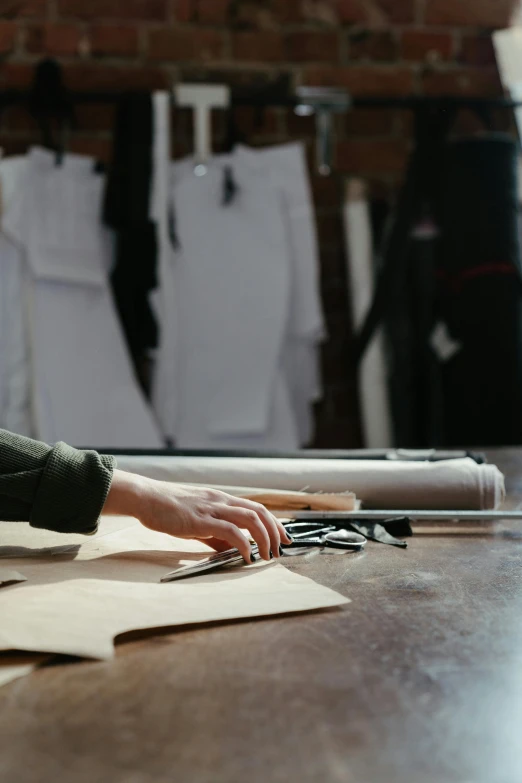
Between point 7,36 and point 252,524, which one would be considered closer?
point 252,524

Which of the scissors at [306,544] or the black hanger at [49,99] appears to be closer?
the scissors at [306,544]

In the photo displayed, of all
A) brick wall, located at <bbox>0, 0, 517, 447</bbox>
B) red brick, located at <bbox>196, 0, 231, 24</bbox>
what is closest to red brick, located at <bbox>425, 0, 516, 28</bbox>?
brick wall, located at <bbox>0, 0, 517, 447</bbox>

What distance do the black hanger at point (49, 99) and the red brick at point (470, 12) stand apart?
1.21m

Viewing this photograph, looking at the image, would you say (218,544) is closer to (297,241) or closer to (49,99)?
(297,241)

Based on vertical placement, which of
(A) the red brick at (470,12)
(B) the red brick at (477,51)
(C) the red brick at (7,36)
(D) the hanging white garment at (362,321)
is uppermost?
(A) the red brick at (470,12)

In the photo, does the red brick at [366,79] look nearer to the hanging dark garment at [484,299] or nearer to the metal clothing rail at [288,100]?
the metal clothing rail at [288,100]

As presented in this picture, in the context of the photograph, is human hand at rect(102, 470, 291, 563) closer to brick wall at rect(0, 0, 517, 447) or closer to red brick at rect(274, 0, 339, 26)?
brick wall at rect(0, 0, 517, 447)

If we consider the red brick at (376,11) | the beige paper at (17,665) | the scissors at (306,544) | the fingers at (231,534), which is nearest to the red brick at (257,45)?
the red brick at (376,11)

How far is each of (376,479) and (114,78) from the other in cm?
209

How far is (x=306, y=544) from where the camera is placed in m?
0.84

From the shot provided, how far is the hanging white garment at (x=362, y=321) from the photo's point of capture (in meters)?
2.67

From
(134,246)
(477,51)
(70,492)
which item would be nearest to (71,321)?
(134,246)

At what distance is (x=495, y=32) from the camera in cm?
281

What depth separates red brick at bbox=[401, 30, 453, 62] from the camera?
112 inches
